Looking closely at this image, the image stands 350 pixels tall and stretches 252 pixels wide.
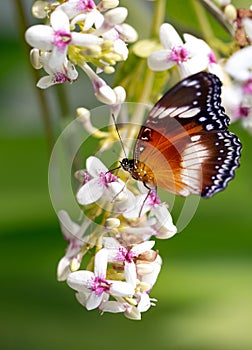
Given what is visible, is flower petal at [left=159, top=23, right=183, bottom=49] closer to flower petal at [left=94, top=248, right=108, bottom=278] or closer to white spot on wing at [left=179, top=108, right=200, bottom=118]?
white spot on wing at [left=179, top=108, right=200, bottom=118]

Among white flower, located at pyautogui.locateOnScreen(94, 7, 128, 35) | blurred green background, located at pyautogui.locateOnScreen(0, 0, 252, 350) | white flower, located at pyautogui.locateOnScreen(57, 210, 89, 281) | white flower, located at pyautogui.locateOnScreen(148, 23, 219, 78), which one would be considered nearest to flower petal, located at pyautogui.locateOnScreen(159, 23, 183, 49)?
white flower, located at pyautogui.locateOnScreen(148, 23, 219, 78)

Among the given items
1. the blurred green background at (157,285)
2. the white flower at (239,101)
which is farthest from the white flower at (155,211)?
the blurred green background at (157,285)

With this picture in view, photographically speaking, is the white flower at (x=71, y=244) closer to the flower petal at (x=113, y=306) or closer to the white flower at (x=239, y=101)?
the flower petal at (x=113, y=306)

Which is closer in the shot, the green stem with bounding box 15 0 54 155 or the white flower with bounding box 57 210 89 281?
the white flower with bounding box 57 210 89 281

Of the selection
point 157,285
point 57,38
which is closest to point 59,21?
point 57,38

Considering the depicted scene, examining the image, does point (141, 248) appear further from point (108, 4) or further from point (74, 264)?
point (108, 4)

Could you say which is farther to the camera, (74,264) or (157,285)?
(157,285)

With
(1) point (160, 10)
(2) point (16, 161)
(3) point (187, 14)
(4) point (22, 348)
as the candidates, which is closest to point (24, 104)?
(2) point (16, 161)
